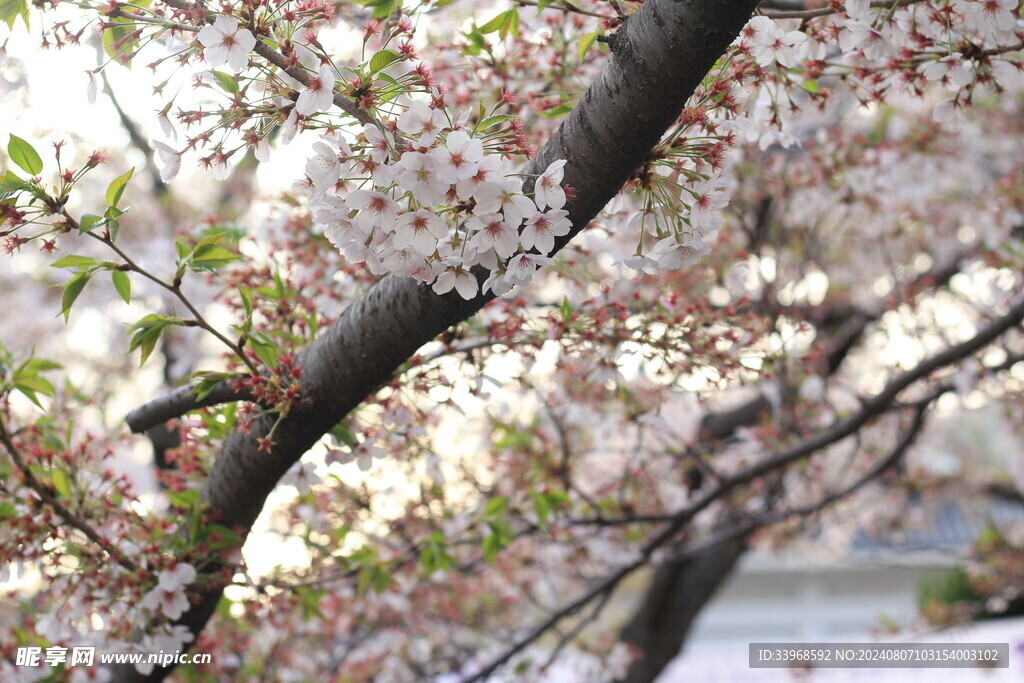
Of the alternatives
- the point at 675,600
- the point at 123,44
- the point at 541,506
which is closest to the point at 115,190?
the point at 123,44

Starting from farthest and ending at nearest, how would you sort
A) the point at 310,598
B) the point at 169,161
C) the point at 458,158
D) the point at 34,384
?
the point at 310,598, the point at 34,384, the point at 169,161, the point at 458,158

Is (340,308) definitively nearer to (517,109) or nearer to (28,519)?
(517,109)

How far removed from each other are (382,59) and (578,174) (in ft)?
1.01

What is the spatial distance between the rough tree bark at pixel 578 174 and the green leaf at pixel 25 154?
19.7 inches

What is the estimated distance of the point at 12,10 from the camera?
44.4 inches

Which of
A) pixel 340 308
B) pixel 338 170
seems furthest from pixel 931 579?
pixel 338 170

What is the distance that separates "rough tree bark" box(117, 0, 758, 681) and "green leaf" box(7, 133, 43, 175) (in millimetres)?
501

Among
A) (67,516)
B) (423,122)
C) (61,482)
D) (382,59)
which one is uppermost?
(382,59)

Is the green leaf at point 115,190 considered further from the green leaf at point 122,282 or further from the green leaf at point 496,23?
the green leaf at point 496,23

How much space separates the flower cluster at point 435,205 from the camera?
1003 mm

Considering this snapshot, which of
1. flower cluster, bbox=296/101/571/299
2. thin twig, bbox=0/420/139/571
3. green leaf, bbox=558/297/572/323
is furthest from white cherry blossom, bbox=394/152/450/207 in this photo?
thin twig, bbox=0/420/139/571

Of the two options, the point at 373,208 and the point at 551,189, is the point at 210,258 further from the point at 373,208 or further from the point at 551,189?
the point at 551,189

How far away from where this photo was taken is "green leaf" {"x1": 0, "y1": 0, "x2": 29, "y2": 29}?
112 cm

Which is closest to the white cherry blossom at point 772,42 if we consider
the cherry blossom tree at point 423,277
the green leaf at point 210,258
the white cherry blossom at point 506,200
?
the cherry blossom tree at point 423,277
